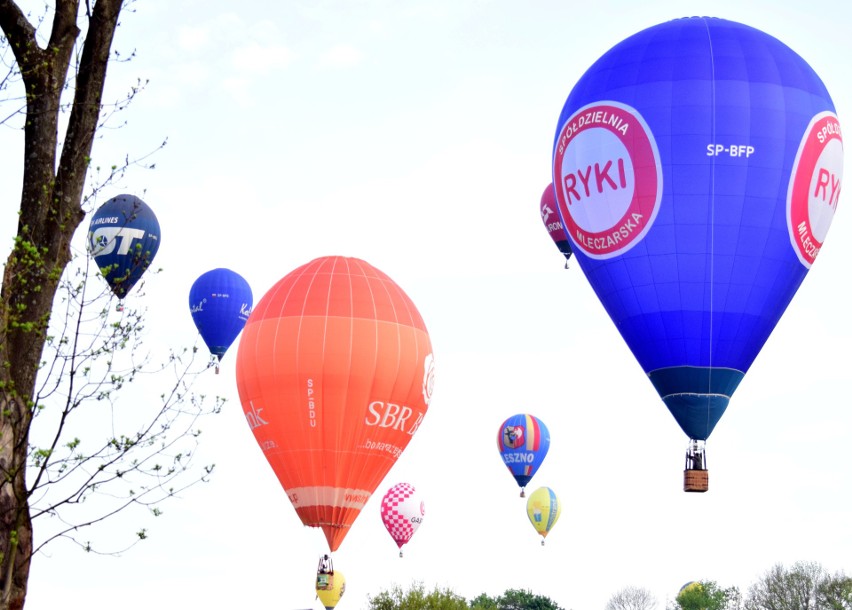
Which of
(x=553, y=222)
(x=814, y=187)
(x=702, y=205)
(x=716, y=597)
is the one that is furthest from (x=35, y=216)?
(x=716, y=597)

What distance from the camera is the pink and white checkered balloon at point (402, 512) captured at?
2458 inches

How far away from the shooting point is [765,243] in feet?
106

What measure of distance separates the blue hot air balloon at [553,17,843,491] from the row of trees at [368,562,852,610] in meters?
21.9

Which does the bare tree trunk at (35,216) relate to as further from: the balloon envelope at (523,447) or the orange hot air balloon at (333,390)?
the balloon envelope at (523,447)

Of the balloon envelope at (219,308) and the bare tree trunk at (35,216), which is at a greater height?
the balloon envelope at (219,308)

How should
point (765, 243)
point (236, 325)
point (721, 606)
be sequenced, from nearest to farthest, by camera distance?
point (765, 243) < point (236, 325) < point (721, 606)

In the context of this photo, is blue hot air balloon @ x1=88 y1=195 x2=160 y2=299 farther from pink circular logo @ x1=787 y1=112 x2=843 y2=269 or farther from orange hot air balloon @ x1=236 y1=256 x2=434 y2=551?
pink circular logo @ x1=787 y1=112 x2=843 y2=269

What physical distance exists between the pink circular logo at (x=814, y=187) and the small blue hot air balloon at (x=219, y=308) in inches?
1130

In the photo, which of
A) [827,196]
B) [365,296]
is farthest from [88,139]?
[365,296]

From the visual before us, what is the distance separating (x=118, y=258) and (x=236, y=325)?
11807 millimetres

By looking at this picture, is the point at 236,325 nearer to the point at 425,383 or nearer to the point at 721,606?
the point at 425,383

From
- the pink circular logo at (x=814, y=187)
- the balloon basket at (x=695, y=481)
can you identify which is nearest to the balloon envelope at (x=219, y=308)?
the balloon basket at (x=695, y=481)

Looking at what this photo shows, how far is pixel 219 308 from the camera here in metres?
55.4

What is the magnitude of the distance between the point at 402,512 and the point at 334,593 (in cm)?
602
